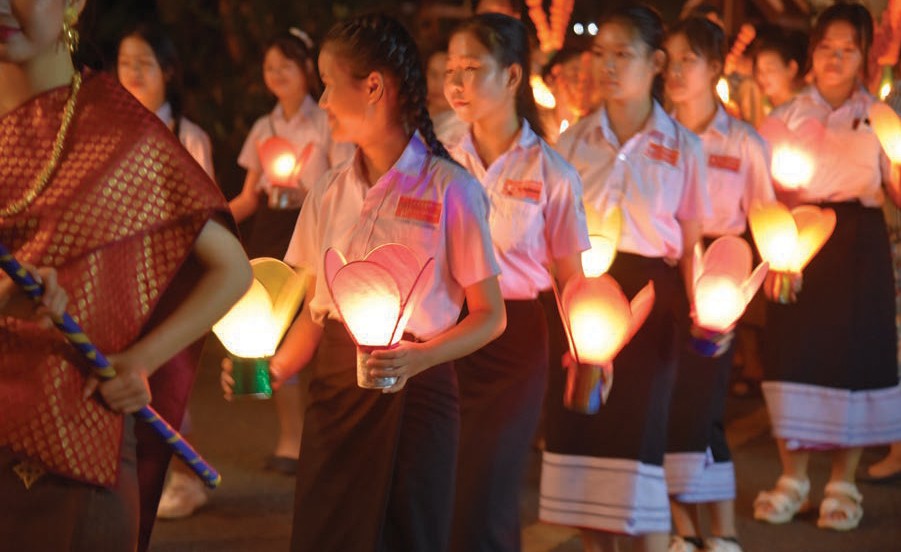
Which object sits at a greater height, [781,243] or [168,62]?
[168,62]

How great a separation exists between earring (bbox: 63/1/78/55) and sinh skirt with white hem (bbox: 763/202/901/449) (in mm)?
4425

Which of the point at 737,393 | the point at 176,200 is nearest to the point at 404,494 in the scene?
the point at 176,200

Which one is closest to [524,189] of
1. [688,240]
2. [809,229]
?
[688,240]

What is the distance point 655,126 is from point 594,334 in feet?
3.86

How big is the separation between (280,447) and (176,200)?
14.8ft

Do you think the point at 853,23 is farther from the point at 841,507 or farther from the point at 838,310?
the point at 841,507

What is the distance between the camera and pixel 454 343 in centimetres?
343

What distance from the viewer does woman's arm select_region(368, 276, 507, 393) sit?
3205mm

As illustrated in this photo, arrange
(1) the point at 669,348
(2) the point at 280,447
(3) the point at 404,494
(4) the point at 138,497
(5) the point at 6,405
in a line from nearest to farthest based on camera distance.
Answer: (5) the point at 6,405, (4) the point at 138,497, (3) the point at 404,494, (1) the point at 669,348, (2) the point at 280,447

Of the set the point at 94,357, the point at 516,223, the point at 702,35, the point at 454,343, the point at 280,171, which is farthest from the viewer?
the point at 280,171

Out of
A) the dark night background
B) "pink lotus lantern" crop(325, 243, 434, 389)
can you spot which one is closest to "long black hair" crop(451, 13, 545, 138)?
"pink lotus lantern" crop(325, 243, 434, 389)

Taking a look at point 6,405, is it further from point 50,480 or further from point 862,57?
point 862,57

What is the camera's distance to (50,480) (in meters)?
2.45

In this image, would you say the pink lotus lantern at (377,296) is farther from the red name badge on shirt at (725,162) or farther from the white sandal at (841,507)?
the white sandal at (841,507)
